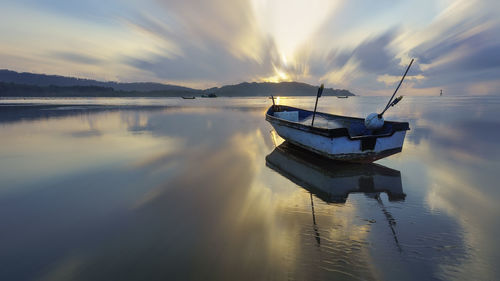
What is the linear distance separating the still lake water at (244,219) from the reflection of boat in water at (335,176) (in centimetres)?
8

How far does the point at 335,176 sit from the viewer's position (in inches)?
A: 338

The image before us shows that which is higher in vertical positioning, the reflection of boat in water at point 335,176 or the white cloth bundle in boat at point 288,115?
the white cloth bundle in boat at point 288,115

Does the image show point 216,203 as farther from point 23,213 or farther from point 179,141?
point 179,141

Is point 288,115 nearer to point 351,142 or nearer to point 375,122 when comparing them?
point 375,122

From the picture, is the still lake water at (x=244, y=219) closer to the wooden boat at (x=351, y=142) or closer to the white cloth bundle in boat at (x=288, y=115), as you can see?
the wooden boat at (x=351, y=142)

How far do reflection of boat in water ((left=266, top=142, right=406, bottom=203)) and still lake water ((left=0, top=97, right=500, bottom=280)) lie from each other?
0.08 metres

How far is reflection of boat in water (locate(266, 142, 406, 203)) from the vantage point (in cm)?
722

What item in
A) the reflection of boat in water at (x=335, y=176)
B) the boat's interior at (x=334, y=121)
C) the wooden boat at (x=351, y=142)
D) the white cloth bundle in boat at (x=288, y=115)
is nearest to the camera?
the reflection of boat in water at (x=335, y=176)

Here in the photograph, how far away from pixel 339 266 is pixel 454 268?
6.64 feet

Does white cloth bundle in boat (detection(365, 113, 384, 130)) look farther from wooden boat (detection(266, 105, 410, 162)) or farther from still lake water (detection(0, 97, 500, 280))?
still lake water (detection(0, 97, 500, 280))

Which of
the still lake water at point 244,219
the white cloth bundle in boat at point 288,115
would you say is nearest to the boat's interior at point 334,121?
the white cloth bundle in boat at point 288,115

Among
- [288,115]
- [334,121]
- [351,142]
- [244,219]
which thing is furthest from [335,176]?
[288,115]

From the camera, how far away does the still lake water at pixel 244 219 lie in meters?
3.96

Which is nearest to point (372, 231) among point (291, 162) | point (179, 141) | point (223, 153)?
point (291, 162)
